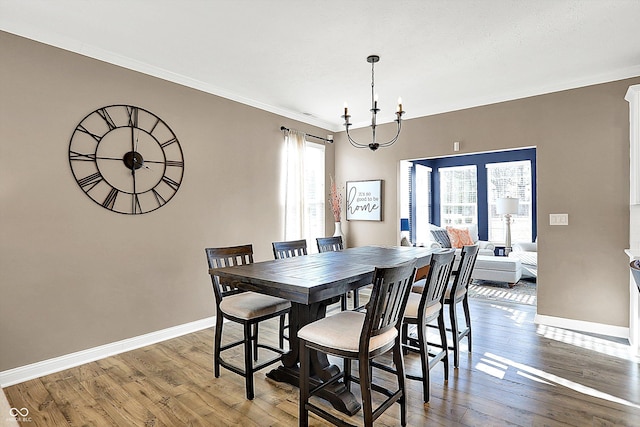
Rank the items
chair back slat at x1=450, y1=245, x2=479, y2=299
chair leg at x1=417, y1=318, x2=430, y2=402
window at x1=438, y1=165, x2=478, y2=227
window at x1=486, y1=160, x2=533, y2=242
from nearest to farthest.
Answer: chair leg at x1=417, y1=318, x2=430, y2=402 → chair back slat at x1=450, y1=245, x2=479, y2=299 → window at x1=486, y1=160, x2=533, y2=242 → window at x1=438, y1=165, x2=478, y2=227

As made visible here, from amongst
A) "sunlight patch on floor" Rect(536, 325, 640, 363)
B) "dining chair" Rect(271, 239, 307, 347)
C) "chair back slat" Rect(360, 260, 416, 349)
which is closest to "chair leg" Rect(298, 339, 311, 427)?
"chair back slat" Rect(360, 260, 416, 349)

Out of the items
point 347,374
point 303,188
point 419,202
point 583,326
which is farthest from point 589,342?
point 419,202

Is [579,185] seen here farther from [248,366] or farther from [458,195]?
[458,195]

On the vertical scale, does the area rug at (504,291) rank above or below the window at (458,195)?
below

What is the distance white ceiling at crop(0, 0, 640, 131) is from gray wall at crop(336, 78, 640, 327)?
24 cm

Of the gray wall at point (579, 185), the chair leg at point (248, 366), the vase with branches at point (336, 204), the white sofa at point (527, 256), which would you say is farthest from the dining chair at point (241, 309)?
the white sofa at point (527, 256)

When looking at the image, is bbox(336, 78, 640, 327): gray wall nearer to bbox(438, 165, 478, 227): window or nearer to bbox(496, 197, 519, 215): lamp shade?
bbox(496, 197, 519, 215): lamp shade

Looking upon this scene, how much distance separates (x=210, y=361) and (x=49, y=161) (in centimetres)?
215

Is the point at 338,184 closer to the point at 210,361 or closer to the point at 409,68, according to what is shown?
the point at 409,68

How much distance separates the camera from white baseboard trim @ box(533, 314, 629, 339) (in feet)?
11.8

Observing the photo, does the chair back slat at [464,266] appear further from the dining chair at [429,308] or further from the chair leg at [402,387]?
the chair leg at [402,387]

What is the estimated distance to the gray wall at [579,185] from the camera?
3623mm

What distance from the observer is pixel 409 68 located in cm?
352

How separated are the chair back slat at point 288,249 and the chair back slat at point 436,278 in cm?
145
